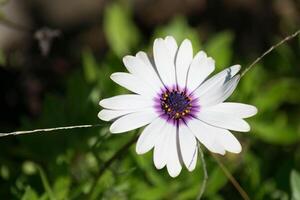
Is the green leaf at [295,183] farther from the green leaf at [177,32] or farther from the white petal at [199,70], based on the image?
the green leaf at [177,32]

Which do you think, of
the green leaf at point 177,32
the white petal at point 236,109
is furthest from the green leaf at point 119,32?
the white petal at point 236,109

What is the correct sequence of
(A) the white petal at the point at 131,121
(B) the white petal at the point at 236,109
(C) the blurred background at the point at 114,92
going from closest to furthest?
(A) the white petal at the point at 131,121
(B) the white petal at the point at 236,109
(C) the blurred background at the point at 114,92

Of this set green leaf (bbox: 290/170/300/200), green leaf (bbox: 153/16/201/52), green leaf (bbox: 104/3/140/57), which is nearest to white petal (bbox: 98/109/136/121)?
green leaf (bbox: 290/170/300/200)

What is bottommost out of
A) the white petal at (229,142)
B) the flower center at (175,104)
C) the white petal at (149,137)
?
the white petal at (229,142)

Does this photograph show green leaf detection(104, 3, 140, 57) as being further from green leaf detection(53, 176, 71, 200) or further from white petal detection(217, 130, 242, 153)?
white petal detection(217, 130, 242, 153)

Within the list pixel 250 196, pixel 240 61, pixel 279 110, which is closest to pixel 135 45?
pixel 240 61

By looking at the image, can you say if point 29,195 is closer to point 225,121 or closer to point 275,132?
point 225,121

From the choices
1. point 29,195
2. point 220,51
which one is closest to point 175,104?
point 29,195
